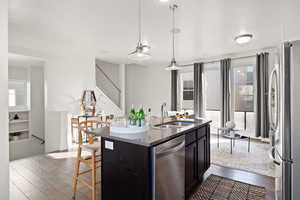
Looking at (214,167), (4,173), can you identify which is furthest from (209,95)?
(4,173)

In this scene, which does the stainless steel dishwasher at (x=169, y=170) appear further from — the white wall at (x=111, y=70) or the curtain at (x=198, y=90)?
the white wall at (x=111, y=70)

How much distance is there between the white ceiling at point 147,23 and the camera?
2678 millimetres

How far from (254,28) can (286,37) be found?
1.31 metres

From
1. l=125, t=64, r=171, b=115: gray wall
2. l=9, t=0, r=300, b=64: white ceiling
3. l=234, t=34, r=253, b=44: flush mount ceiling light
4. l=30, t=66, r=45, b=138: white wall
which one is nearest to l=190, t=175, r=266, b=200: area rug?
l=9, t=0, r=300, b=64: white ceiling

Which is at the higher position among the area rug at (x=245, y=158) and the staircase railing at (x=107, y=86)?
the staircase railing at (x=107, y=86)

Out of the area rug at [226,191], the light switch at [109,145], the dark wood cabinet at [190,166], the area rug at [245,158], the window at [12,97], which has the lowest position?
the area rug at [226,191]

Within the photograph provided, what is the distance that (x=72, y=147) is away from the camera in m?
4.70

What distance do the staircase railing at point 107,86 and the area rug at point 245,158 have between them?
4575 millimetres

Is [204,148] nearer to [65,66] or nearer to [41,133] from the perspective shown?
[65,66]

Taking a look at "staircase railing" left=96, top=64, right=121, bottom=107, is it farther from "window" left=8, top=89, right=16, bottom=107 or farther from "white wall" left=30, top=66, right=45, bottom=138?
"window" left=8, top=89, right=16, bottom=107

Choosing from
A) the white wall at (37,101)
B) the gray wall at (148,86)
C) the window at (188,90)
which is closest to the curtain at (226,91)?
the window at (188,90)

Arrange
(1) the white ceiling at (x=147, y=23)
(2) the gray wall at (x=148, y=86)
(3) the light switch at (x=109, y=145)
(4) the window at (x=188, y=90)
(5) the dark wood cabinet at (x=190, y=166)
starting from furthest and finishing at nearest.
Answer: (2) the gray wall at (x=148, y=86)
(4) the window at (x=188, y=90)
(1) the white ceiling at (x=147, y=23)
(5) the dark wood cabinet at (x=190, y=166)
(3) the light switch at (x=109, y=145)

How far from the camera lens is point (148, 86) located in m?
8.07

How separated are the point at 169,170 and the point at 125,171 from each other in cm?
45
